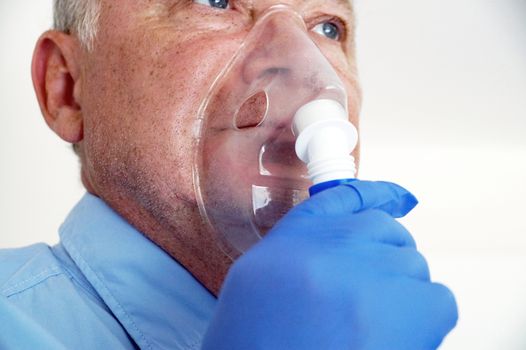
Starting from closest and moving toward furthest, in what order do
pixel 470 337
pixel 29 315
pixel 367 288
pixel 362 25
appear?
pixel 367 288, pixel 29 315, pixel 470 337, pixel 362 25

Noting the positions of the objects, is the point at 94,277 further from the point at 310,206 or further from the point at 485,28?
the point at 485,28

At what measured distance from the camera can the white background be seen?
152cm

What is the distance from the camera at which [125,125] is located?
2.97 ft

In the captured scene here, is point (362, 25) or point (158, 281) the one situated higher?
point (362, 25)

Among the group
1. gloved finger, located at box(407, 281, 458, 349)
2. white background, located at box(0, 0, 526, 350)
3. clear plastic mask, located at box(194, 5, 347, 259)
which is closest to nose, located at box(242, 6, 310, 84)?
clear plastic mask, located at box(194, 5, 347, 259)

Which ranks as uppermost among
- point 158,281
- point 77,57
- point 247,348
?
point 77,57

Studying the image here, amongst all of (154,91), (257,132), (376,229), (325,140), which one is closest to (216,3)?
(154,91)

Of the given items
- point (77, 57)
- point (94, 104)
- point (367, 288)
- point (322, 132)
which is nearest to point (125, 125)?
point (94, 104)

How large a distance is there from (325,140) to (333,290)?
171 millimetres

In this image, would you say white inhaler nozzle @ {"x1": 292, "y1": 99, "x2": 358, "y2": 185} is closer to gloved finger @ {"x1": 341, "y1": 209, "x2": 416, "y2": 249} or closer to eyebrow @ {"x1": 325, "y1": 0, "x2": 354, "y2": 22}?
gloved finger @ {"x1": 341, "y1": 209, "x2": 416, "y2": 249}

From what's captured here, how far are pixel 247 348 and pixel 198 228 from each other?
35cm

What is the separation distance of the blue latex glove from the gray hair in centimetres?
58

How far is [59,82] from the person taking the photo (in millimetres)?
1060

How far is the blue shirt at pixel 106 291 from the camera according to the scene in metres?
0.82
